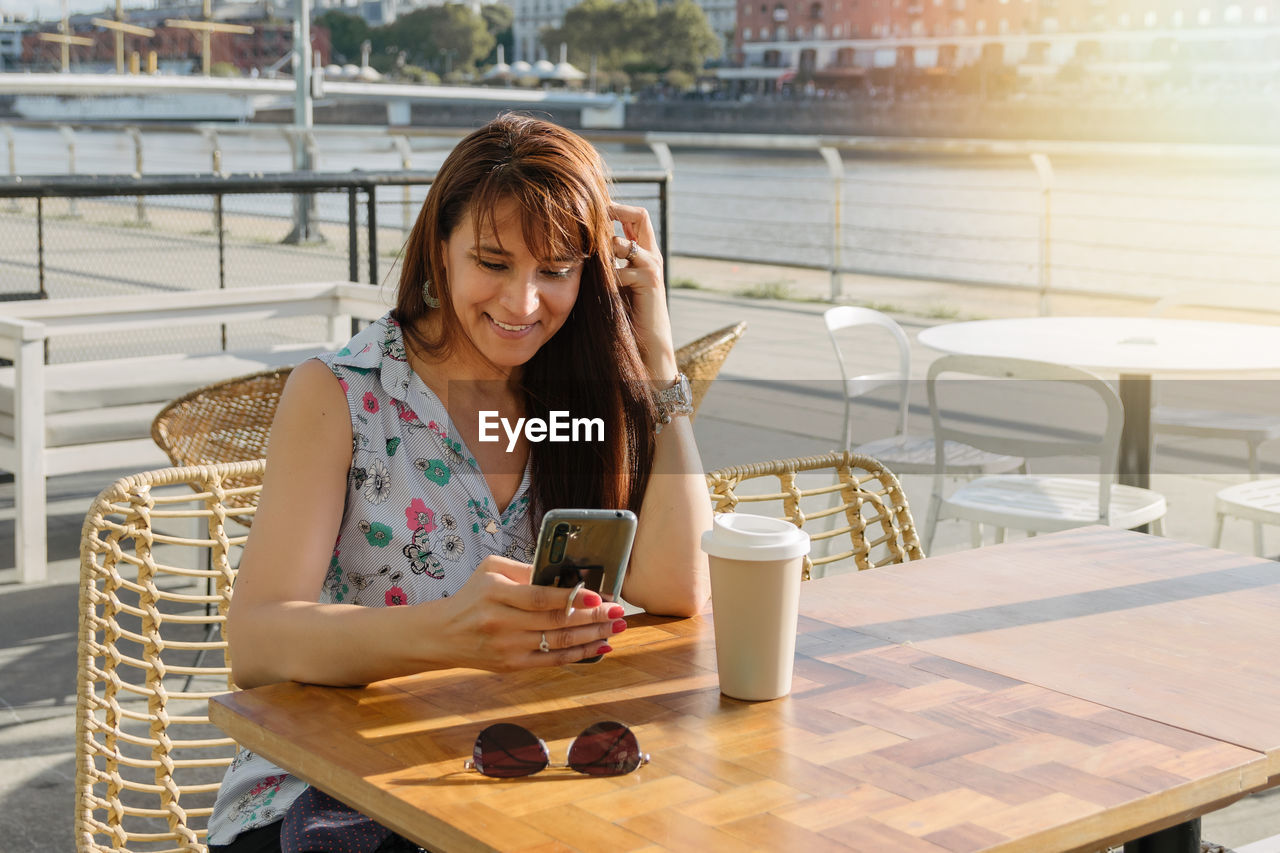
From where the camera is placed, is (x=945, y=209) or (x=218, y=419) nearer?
(x=218, y=419)

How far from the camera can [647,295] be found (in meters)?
1.59

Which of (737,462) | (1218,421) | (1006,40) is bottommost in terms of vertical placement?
(737,462)

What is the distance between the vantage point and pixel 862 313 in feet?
12.4

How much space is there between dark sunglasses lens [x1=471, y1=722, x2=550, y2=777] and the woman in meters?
0.14

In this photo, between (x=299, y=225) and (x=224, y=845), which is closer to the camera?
(x=224, y=845)

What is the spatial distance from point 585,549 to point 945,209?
512cm

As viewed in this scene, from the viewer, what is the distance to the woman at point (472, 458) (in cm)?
118

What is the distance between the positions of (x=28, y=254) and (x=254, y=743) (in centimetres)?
1125

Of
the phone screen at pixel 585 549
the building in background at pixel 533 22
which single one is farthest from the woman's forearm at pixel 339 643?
the building in background at pixel 533 22

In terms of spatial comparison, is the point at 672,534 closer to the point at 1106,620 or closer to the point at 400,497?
the point at 400,497

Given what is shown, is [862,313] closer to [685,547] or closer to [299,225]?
[685,547]

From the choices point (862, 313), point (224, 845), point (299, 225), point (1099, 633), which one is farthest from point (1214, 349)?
point (299, 225)

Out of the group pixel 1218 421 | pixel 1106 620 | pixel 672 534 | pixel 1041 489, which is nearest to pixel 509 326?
pixel 672 534

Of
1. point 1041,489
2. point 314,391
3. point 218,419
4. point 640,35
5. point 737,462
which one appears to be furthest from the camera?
point 640,35
